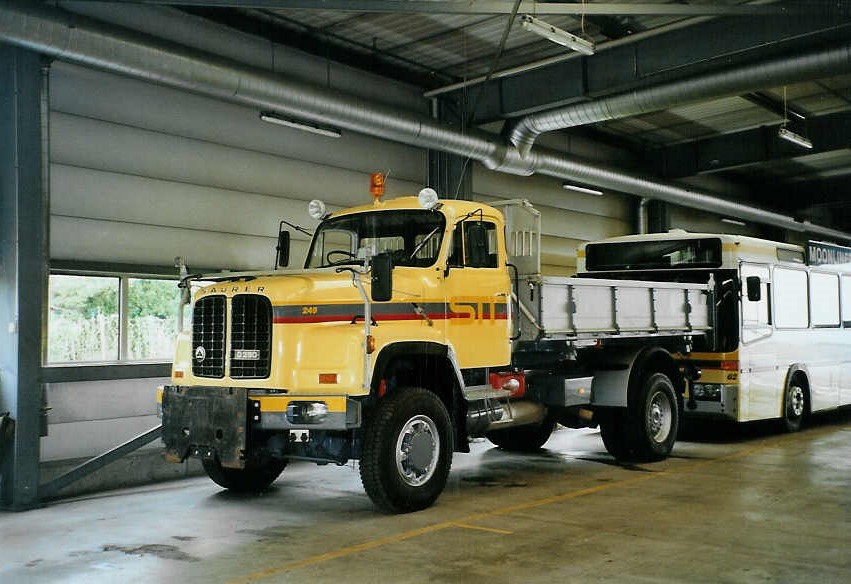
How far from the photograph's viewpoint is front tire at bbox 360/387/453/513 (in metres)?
8.01

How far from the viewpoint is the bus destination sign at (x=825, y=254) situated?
604 inches

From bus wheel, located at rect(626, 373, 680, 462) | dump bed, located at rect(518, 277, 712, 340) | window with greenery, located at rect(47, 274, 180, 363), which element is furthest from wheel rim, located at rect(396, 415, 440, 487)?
window with greenery, located at rect(47, 274, 180, 363)

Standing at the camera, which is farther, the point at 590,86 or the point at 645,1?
the point at 590,86

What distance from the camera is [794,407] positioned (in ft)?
47.3

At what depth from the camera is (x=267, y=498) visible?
371 inches

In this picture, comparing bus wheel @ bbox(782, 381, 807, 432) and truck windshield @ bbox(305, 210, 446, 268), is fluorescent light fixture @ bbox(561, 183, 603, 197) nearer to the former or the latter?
bus wheel @ bbox(782, 381, 807, 432)

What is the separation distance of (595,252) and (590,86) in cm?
273

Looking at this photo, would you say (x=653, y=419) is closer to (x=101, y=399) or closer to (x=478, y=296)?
(x=478, y=296)

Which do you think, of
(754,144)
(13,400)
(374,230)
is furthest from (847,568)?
(754,144)

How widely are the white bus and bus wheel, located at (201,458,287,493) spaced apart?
661 cm

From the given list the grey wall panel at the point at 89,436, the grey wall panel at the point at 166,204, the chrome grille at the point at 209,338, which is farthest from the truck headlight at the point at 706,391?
the grey wall panel at the point at 89,436

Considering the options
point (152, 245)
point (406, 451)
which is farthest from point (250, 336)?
point (152, 245)

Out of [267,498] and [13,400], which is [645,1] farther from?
[13,400]

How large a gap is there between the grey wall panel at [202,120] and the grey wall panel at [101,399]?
10.9ft
